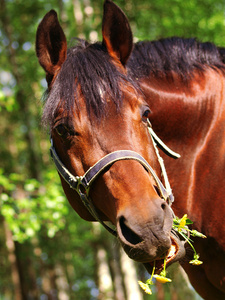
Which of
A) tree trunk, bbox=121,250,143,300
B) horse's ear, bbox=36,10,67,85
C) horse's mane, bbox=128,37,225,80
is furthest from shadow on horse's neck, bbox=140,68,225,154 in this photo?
tree trunk, bbox=121,250,143,300

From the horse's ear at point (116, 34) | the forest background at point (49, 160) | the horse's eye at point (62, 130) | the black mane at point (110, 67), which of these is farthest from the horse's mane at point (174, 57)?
the forest background at point (49, 160)

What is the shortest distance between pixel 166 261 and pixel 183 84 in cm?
172

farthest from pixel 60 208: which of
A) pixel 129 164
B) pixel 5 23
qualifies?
pixel 5 23

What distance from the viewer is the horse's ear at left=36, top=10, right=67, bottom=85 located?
3414 millimetres

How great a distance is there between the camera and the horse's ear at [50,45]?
11.2 ft

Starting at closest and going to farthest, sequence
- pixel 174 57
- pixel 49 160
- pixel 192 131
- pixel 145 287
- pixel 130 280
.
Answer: pixel 145 287 < pixel 192 131 < pixel 174 57 < pixel 130 280 < pixel 49 160

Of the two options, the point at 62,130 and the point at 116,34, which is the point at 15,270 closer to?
the point at 62,130

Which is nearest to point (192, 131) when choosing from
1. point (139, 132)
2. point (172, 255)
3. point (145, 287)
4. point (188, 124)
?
point (188, 124)

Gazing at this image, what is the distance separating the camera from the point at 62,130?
3074 millimetres

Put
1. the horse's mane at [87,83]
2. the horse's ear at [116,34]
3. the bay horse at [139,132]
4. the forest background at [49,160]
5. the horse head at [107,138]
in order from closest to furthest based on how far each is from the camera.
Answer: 1. the horse head at [107,138]
2. the bay horse at [139,132]
3. the horse's mane at [87,83]
4. the horse's ear at [116,34]
5. the forest background at [49,160]

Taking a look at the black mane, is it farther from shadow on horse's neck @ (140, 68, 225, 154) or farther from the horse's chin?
the horse's chin

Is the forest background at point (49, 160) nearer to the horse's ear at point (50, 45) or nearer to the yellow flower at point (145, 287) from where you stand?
the horse's ear at point (50, 45)

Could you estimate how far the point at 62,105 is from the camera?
3092mm

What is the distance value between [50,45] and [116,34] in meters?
0.61
